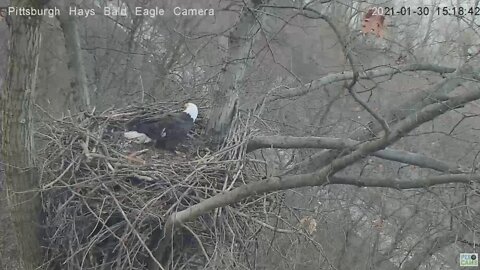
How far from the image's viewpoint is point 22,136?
4.11m

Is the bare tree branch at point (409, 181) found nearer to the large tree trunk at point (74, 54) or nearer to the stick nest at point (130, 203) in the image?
the stick nest at point (130, 203)

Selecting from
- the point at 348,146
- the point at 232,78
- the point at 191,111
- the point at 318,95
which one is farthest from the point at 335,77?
the point at 318,95

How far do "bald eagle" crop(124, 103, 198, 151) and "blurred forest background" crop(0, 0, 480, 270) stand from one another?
0.28 meters

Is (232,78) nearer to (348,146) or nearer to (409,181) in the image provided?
(348,146)

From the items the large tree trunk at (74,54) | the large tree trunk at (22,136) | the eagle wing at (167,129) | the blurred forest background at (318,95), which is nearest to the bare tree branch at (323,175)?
the blurred forest background at (318,95)

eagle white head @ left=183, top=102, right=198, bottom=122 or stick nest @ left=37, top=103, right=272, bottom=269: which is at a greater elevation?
eagle white head @ left=183, top=102, right=198, bottom=122

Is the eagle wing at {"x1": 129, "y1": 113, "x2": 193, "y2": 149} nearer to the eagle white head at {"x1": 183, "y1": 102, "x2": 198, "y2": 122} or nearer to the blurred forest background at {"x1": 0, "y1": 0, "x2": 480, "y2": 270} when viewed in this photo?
the eagle white head at {"x1": 183, "y1": 102, "x2": 198, "y2": 122}

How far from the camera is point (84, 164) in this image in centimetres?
397

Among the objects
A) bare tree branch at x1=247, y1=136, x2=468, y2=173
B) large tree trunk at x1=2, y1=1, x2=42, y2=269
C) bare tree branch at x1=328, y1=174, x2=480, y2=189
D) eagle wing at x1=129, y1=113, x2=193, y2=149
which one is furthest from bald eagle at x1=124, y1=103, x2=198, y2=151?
bare tree branch at x1=328, y1=174, x2=480, y2=189

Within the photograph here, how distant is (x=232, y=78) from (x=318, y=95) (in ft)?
20.3

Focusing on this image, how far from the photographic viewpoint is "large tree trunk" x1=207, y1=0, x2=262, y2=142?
456 cm

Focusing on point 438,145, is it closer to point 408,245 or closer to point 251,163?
point 408,245

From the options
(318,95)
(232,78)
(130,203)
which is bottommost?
(130,203)

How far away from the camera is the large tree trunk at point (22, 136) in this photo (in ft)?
12.9
